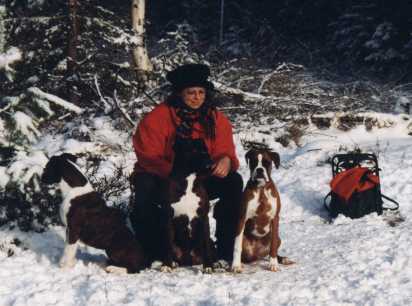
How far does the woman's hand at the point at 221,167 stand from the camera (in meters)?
4.70

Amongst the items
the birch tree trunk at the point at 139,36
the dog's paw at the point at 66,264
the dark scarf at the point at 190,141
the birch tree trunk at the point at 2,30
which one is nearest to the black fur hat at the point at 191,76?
the dark scarf at the point at 190,141

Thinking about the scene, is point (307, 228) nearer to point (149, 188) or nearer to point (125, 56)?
point (149, 188)

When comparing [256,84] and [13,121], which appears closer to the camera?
[13,121]

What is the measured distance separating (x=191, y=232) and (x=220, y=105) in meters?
6.84

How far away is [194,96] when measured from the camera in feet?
16.2

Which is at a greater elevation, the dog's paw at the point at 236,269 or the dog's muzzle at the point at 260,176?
the dog's muzzle at the point at 260,176

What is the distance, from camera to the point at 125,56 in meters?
17.3

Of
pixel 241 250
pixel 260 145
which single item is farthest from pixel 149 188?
pixel 260 145

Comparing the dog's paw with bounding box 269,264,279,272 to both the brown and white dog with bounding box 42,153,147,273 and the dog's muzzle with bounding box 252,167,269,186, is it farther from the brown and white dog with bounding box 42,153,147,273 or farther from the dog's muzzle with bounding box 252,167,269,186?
the brown and white dog with bounding box 42,153,147,273

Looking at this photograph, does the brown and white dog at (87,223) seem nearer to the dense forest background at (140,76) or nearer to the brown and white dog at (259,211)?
the dense forest background at (140,76)

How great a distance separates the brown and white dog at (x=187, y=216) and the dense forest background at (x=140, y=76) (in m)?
1.38

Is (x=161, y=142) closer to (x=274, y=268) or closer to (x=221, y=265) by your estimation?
(x=221, y=265)

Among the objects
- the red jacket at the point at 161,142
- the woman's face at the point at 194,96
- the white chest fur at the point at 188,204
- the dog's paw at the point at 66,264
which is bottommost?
the dog's paw at the point at 66,264

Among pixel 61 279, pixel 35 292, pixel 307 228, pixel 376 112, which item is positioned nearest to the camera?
pixel 35 292
